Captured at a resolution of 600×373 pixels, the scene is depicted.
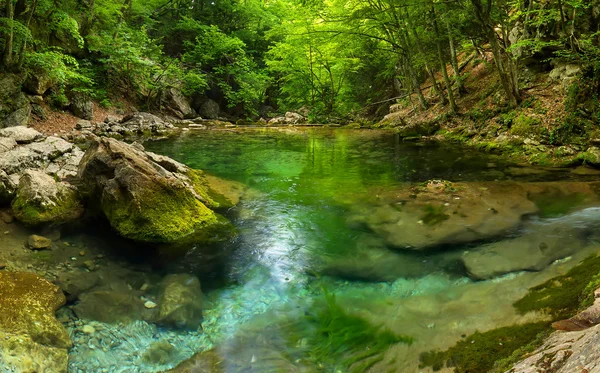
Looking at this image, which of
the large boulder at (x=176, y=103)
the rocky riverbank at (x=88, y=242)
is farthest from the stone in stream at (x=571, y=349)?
the large boulder at (x=176, y=103)

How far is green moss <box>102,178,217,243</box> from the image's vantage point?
5.27 m

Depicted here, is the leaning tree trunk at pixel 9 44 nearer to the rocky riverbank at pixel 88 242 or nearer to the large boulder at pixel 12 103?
the large boulder at pixel 12 103

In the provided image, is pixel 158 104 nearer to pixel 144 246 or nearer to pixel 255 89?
pixel 255 89

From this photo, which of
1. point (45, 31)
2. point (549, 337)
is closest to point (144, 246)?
point (549, 337)

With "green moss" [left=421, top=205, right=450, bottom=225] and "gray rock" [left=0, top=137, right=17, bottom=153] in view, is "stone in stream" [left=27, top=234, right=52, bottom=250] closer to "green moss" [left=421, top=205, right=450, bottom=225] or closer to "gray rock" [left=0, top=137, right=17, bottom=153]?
"gray rock" [left=0, top=137, right=17, bottom=153]

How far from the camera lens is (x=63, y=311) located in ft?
11.8

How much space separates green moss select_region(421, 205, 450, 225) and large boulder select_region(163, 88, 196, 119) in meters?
23.9

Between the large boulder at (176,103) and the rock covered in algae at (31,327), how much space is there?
24.1 meters

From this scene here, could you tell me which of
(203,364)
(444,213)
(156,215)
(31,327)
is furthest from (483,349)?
(156,215)

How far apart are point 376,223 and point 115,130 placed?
15.5 metres

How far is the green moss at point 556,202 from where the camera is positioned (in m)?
5.51

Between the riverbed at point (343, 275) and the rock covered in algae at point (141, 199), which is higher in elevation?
the rock covered in algae at point (141, 199)

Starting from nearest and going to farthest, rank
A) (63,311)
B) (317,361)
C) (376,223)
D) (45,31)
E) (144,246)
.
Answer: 1. (317,361)
2. (63,311)
3. (144,246)
4. (376,223)
5. (45,31)

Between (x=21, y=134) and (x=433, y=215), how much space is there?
32.1 feet
